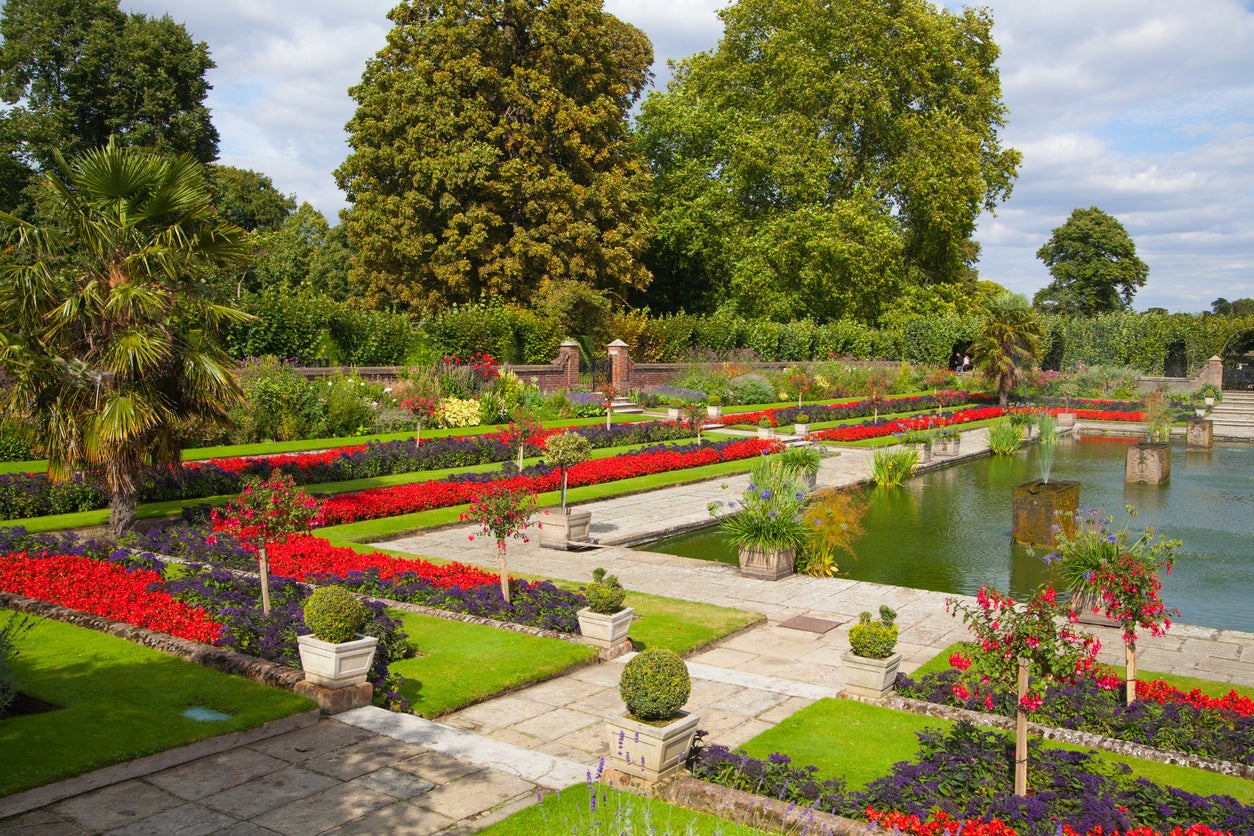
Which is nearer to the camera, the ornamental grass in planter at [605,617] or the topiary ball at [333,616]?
the topiary ball at [333,616]

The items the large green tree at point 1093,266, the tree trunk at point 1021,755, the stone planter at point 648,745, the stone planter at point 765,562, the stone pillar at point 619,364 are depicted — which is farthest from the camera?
the large green tree at point 1093,266

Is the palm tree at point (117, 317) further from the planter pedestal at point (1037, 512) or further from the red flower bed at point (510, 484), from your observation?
the planter pedestal at point (1037, 512)

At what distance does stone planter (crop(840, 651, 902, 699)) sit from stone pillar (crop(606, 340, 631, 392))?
27.1 m

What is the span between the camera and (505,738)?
634cm

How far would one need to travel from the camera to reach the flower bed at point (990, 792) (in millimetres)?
4777

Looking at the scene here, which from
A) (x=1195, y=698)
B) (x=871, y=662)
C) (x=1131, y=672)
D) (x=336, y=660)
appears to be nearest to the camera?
(x=336, y=660)

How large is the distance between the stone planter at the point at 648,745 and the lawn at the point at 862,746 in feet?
1.94

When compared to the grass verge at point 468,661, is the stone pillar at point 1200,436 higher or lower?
higher

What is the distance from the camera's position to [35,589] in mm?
8781

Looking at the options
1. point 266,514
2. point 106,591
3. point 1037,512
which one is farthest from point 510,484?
point 1037,512

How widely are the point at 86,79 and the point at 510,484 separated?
1216 inches

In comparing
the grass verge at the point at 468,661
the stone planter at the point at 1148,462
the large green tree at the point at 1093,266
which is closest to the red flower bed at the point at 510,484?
the grass verge at the point at 468,661

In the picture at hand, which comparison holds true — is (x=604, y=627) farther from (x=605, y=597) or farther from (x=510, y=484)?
(x=510, y=484)

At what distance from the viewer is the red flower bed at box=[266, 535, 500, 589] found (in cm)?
1009
